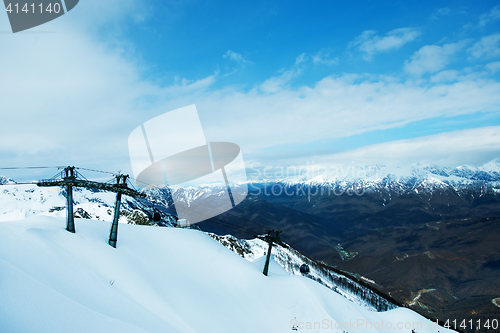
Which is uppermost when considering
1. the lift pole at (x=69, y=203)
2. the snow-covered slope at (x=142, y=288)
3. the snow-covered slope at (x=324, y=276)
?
the lift pole at (x=69, y=203)

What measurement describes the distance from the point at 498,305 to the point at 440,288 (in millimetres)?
45984

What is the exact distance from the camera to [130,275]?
16.7 meters

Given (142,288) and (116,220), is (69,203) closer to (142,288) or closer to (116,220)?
(116,220)

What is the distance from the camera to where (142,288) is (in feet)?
52.1

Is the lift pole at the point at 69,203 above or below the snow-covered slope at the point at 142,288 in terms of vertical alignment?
above

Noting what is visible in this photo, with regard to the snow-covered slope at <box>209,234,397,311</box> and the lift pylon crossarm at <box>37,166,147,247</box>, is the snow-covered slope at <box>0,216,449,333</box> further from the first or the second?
the snow-covered slope at <box>209,234,397,311</box>

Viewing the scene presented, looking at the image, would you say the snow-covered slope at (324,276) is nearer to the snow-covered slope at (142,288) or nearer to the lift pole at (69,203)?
the snow-covered slope at (142,288)

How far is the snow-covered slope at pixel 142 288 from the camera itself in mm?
8125

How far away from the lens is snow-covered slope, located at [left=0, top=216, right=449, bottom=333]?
26.7ft

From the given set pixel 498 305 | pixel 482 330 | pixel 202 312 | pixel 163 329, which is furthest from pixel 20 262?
pixel 498 305

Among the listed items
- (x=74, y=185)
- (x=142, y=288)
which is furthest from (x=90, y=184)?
(x=142, y=288)

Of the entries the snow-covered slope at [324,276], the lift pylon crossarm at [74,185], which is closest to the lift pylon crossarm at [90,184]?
the lift pylon crossarm at [74,185]

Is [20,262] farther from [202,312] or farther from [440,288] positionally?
[440,288]

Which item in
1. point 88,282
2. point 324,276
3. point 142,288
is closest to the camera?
point 88,282
